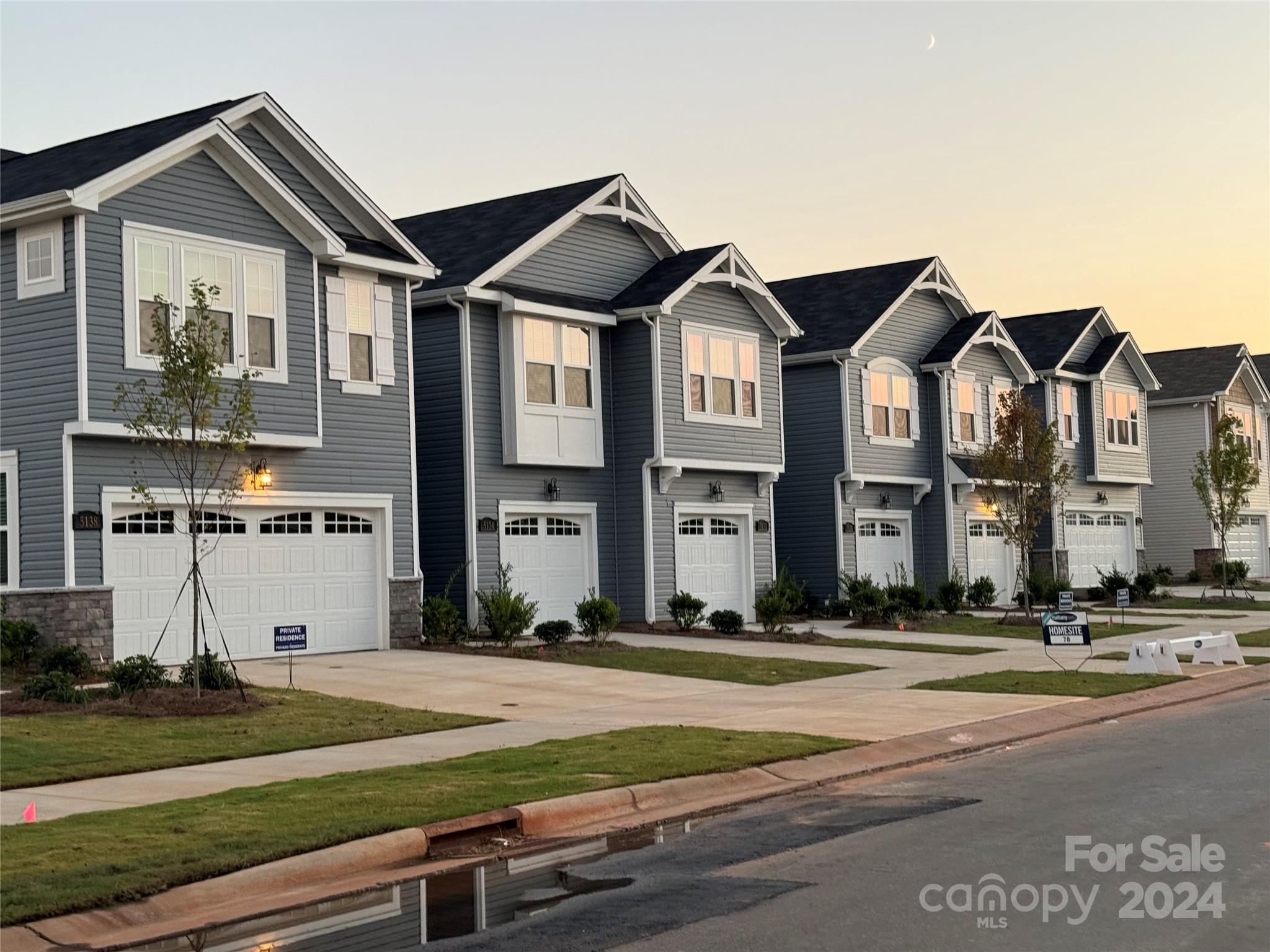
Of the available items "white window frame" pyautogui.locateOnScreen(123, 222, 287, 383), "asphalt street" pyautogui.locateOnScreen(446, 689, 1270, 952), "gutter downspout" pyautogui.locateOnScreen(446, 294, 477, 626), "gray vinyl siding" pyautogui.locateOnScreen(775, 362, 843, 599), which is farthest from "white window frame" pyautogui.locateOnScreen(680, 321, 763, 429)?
"asphalt street" pyautogui.locateOnScreen(446, 689, 1270, 952)

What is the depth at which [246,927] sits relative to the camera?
27.3 ft

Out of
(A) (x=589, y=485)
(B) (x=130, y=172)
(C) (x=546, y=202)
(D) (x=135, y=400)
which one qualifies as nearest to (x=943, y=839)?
(D) (x=135, y=400)

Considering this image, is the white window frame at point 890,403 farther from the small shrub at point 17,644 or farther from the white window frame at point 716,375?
the small shrub at point 17,644

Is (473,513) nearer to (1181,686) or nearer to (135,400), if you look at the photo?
(135,400)

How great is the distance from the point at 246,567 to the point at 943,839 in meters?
15.0

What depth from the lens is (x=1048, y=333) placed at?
149 ft

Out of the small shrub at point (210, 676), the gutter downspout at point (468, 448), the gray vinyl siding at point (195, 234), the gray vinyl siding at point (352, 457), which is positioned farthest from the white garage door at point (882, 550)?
the small shrub at point (210, 676)

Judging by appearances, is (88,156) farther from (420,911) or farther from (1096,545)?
(1096,545)

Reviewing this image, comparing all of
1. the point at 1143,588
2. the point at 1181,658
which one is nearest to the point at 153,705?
the point at 1181,658

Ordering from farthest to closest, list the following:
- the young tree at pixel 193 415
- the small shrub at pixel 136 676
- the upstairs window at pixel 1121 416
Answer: the upstairs window at pixel 1121 416 < the small shrub at pixel 136 676 < the young tree at pixel 193 415

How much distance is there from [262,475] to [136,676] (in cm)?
529

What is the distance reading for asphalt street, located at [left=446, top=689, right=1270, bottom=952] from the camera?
7.53 meters

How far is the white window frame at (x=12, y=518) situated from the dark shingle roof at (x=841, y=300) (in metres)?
20.3

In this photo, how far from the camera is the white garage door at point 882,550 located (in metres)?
37.0
